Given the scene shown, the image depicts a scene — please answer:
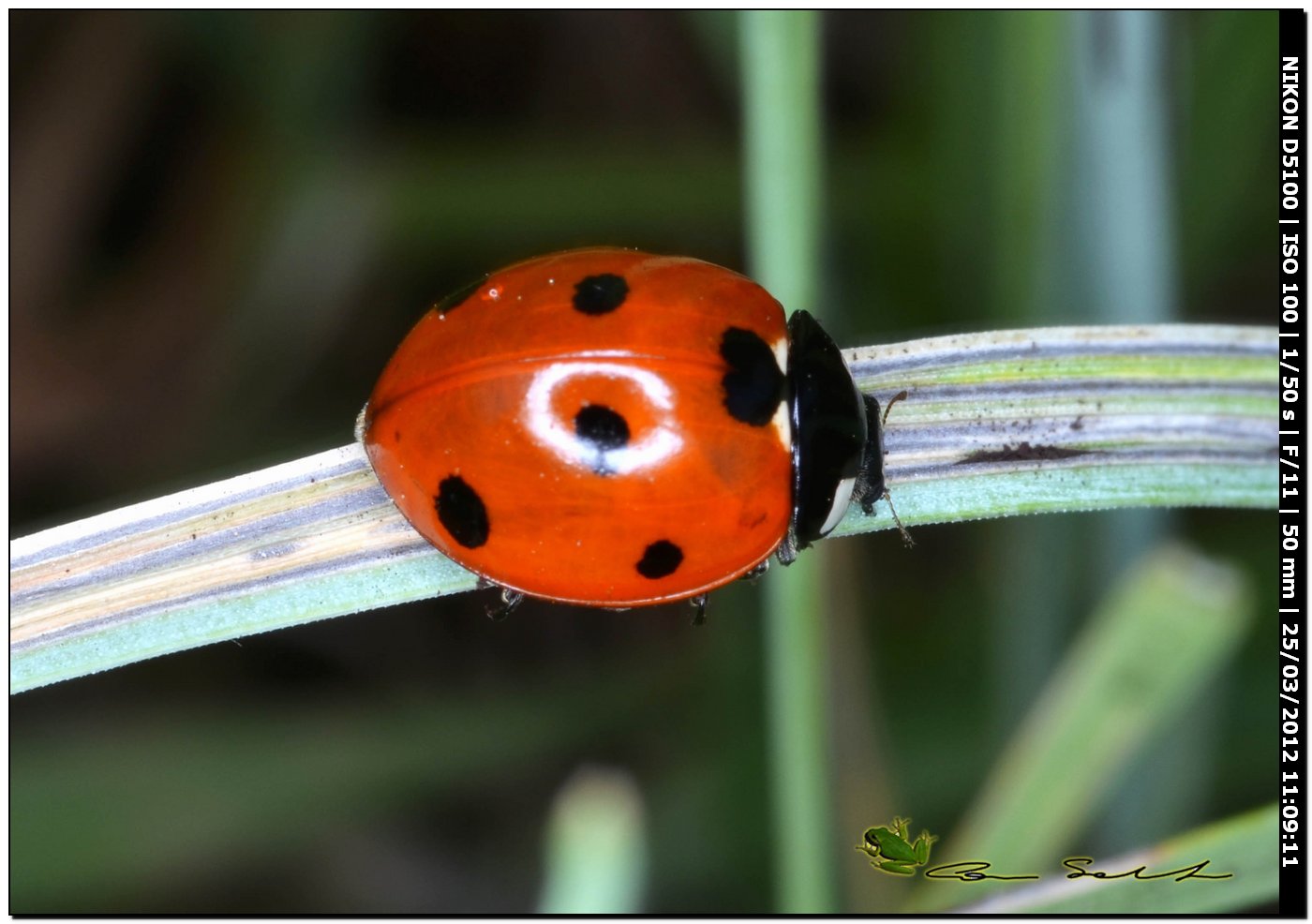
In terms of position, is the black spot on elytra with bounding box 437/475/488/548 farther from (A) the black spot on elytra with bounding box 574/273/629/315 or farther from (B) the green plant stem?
(B) the green plant stem

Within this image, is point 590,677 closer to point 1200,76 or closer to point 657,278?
point 657,278

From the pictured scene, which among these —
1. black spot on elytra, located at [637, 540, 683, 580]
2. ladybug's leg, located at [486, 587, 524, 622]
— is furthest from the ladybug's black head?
ladybug's leg, located at [486, 587, 524, 622]

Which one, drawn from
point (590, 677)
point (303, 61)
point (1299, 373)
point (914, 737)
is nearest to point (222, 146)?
point (303, 61)

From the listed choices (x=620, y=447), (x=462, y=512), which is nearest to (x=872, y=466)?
(x=620, y=447)

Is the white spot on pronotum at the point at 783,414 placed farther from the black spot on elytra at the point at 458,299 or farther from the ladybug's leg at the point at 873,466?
the black spot on elytra at the point at 458,299
